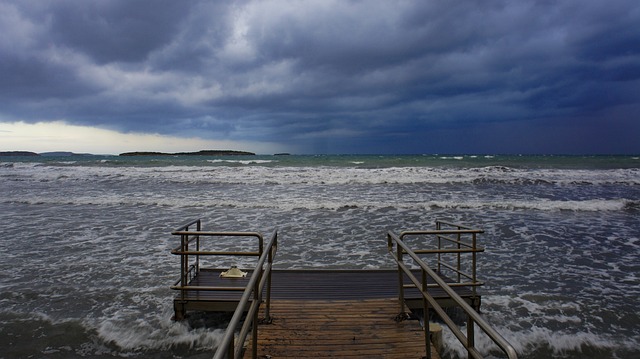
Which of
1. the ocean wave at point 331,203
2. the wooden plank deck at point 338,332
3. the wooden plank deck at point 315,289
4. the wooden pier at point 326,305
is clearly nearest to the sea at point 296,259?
the ocean wave at point 331,203

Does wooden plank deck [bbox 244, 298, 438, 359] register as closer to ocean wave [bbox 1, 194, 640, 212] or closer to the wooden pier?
the wooden pier

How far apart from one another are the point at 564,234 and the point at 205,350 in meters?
11.1

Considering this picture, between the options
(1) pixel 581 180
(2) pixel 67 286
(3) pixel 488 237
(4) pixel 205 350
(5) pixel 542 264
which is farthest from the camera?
(1) pixel 581 180

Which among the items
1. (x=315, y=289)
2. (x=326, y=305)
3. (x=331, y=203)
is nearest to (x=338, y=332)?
(x=326, y=305)

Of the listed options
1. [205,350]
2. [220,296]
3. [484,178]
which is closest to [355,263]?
[220,296]

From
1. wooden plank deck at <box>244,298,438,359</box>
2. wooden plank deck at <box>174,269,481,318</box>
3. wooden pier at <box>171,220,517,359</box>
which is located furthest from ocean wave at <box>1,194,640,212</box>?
wooden plank deck at <box>244,298,438,359</box>

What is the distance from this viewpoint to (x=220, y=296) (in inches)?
216

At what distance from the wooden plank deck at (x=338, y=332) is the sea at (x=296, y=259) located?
0.97 m

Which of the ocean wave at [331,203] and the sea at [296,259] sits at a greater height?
the ocean wave at [331,203]

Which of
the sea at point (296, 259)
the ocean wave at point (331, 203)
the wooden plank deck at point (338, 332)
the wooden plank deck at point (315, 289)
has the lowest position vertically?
the sea at point (296, 259)

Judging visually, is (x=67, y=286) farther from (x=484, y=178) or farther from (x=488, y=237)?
(x=484, y=178)

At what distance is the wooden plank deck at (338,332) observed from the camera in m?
3.79

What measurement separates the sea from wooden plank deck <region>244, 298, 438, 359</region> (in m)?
0.97

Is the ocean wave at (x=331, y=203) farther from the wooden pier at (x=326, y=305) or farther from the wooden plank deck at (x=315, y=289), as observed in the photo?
the wooden pier at (x=326, y=305)
